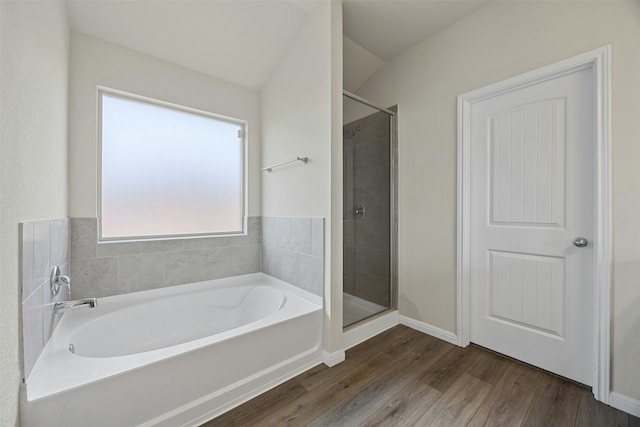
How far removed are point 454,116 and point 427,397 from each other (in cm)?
Result: 196

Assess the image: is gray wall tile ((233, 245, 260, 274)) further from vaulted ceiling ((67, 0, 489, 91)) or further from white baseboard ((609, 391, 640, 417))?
white baseboard ((609, 391, 640, 417))

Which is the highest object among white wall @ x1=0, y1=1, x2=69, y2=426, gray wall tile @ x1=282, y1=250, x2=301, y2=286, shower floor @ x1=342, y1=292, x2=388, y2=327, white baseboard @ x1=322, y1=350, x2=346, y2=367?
white wall @ x1=0, y1=1, x2=69, y2=426

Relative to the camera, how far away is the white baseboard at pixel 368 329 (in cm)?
195

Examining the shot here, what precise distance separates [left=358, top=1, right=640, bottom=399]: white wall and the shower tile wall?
0.16 meters

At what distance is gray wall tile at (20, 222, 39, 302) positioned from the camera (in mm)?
911

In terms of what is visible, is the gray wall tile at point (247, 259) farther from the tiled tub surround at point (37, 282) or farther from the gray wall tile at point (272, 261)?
the tiled tub surround at point (37, 282)

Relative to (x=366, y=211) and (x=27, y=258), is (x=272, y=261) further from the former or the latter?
(x=27, y=258)

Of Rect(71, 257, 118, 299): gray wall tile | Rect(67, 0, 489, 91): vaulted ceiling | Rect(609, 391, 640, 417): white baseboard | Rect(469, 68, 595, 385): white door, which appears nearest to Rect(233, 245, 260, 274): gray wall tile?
Rect(71, 257, 118, 299): gray wall tile

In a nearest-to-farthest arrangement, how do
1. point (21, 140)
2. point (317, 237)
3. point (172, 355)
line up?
point (21, 140), point (172, 355), point (317, 237)

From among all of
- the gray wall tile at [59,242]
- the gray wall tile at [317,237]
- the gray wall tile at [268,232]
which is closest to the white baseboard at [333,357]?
the gray wall tile at [317,237]

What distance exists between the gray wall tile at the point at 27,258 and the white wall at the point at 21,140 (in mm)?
38

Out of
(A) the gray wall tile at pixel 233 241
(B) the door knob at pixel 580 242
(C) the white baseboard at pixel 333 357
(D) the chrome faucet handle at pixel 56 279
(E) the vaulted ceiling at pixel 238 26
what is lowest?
(C) the white baseboard at pixel 333 357

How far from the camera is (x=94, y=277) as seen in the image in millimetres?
1749

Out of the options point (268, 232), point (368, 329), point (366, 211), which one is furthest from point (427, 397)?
point (268, 232)
